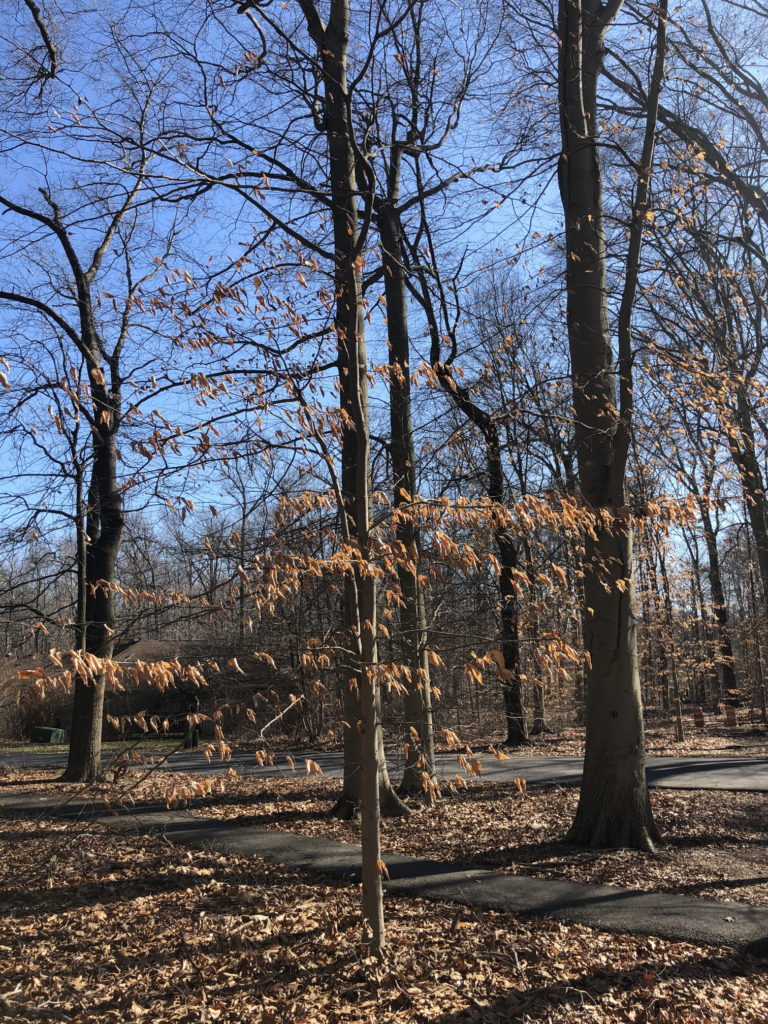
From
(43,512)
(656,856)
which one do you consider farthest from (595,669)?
(43,512)

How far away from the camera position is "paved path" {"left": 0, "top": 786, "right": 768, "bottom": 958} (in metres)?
5.34

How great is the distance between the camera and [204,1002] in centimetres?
446

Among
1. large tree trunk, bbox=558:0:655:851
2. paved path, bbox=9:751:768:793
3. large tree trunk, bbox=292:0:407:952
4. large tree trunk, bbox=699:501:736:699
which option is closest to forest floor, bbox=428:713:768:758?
paved path, bbox=9:751:768:793

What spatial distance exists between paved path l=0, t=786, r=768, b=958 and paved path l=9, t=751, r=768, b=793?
6.75 ft

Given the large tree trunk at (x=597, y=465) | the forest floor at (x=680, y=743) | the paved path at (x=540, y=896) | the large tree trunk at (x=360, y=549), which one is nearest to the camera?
the large tree trunk at (x=360, y=549)

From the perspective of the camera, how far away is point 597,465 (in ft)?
26.4

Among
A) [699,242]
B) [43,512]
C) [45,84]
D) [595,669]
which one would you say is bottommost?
[595,669]

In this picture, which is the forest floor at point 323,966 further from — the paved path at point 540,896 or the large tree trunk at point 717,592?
the large tree trunk at point 717,592

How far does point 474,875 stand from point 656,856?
1787 mm

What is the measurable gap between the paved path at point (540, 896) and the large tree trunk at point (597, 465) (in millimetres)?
1377

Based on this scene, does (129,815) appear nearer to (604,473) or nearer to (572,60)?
(604,473)

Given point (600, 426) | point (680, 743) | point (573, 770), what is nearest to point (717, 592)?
point (680, 743)

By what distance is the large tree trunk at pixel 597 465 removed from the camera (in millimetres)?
7527

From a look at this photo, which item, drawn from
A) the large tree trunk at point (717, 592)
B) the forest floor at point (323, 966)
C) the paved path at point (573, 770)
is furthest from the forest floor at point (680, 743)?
the forest floor at point (323, 966)
